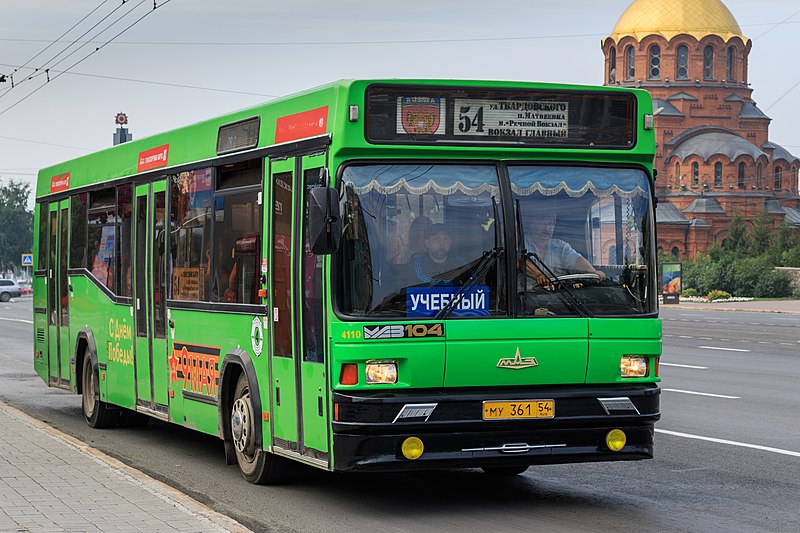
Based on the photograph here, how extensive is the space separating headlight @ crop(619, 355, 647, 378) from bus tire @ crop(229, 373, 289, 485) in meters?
2.65

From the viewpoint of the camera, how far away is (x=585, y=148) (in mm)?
9242

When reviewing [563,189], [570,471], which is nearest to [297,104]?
[563,189]

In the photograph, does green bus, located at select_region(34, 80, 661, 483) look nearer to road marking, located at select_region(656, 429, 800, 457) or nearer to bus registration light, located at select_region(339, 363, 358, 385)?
bus registration light, located at select_region(339, 363, 358, 385)

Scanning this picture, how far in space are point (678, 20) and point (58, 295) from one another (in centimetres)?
9306

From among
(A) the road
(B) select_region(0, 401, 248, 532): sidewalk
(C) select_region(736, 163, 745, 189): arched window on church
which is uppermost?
(C) select_region(736, 163, 745, 189): arched window on church

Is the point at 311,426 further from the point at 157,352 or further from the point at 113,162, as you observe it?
the point at 113,162

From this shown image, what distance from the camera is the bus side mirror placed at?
8.44 metres

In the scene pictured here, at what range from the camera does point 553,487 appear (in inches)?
406

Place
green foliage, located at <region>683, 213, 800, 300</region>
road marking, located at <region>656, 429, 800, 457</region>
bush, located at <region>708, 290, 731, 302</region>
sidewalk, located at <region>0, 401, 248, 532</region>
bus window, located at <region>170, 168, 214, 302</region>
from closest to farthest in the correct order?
sidewalk, located at <region>0, 401, 248, 532</region> → bus window, located at <region>170, 168, 214, 302</region> → road marking, located at <region>656, 429, 800, 457</region> → bush, located at <region>708, 290, 731, 302</region> → green foliage, located at <region>683, 213, 800, 300</region>

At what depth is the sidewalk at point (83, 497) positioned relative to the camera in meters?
8.05

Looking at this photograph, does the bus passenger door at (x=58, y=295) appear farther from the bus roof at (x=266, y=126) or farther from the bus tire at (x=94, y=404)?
the bus roof at (x=266, y=126)

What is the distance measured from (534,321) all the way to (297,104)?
2.26 metres

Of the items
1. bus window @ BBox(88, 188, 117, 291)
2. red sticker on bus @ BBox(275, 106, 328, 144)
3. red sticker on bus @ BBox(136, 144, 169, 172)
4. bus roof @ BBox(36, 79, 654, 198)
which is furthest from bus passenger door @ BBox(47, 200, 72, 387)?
red sticker on bus @ BBox(275, 106, 328, 144)

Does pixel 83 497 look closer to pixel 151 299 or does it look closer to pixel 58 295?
pixel 151 299
